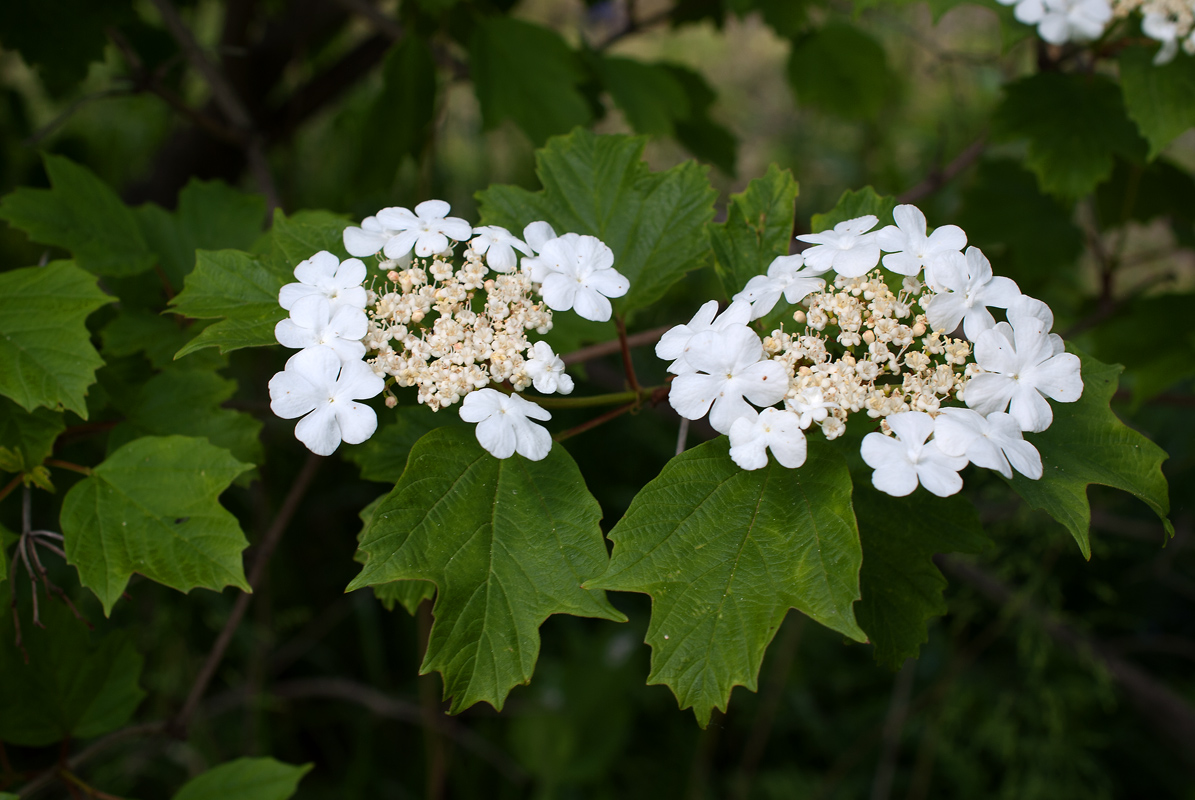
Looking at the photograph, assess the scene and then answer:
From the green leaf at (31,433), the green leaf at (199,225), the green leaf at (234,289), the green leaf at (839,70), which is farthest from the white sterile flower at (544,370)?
the green leaf at (839,70)

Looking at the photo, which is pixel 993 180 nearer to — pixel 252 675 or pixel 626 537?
pixel 626 537

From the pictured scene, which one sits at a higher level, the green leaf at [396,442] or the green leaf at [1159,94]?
the green leaf at [1159,94]

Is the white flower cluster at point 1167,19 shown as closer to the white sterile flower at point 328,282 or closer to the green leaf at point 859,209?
the green leaf at point 859,209

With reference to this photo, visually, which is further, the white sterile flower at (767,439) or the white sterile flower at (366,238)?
the white sterile flower at (366,238)

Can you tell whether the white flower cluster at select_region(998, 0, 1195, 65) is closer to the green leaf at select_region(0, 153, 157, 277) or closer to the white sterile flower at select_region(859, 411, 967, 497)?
the white sterile flower at select_region(859, 411, 967, 497)

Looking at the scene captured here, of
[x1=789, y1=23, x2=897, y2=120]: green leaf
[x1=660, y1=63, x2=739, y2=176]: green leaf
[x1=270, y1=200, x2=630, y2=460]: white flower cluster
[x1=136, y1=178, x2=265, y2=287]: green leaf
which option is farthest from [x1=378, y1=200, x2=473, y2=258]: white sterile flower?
[x1=789, y1=23, x2=897, y2=120]: green leaf

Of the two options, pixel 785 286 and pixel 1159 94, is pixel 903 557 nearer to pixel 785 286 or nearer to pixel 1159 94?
pixel 785 286
